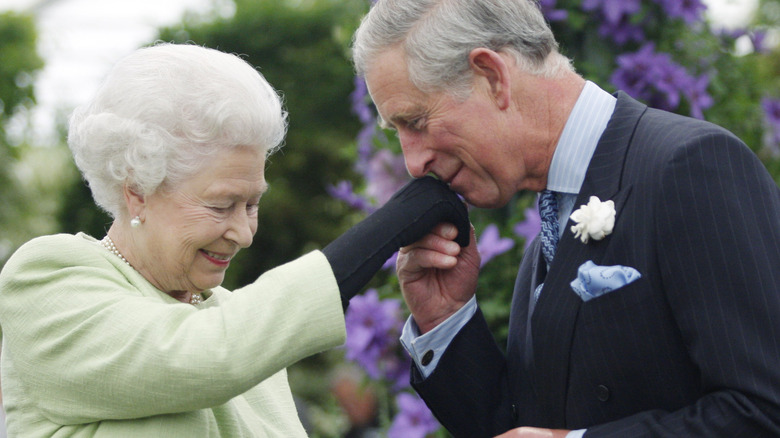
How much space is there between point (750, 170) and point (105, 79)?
138 cm

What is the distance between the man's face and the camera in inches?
90.2

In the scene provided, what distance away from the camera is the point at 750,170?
190 cm

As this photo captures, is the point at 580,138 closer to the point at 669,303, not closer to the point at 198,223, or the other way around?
the point at 669,303

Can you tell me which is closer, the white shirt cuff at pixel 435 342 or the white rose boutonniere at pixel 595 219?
the white rose boutonniere at pixel 595 219

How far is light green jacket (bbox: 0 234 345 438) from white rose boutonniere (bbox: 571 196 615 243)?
0.59 m

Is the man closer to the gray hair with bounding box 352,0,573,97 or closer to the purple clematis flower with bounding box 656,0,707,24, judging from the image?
the gray hair with bounding box 352,0,573,97

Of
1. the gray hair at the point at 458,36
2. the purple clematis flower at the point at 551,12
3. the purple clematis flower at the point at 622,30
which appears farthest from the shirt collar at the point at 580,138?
the purple clematis flower at the point at 622,30

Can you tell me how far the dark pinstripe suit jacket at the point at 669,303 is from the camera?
5.99ft

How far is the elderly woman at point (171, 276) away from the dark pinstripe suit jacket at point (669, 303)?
1.23ft

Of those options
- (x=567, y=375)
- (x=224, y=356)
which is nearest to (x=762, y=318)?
(x=567, y=375)

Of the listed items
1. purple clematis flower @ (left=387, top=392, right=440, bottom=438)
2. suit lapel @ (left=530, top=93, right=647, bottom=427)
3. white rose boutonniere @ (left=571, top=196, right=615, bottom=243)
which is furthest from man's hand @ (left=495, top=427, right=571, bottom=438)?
purple clematis flower @ (left=387, top=392, right=440, bottom=438)

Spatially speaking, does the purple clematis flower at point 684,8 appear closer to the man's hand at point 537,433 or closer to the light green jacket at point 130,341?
the man's hand at point 537,433

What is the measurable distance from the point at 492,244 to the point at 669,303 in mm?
1484

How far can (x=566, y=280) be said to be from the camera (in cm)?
213
